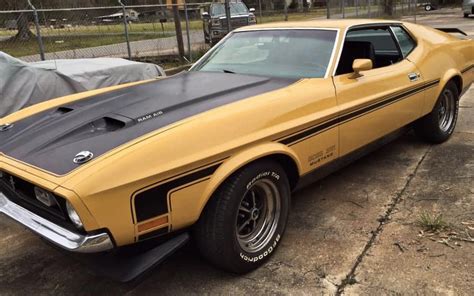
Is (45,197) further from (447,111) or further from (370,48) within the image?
(447,111)

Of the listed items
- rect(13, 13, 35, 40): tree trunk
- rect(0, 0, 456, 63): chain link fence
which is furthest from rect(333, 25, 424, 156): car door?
rect(13, 13, 35, 40): tree trunk

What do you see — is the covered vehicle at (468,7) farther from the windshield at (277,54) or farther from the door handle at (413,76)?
the windshield at (277,54)

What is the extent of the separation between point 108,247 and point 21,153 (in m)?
0.82

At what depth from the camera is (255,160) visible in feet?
9.03

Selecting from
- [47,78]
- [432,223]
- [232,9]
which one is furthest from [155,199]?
[232,9]

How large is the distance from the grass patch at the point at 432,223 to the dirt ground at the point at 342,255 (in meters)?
0.02

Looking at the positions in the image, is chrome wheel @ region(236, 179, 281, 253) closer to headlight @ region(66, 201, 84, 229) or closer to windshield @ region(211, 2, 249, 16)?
headlight @ region(66, 201, 84, 229)

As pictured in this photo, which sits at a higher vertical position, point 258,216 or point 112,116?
point 112,116

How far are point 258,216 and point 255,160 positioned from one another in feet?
1.46

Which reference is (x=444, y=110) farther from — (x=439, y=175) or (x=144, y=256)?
(x=144, y=256)

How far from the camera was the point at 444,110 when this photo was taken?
5.21 m

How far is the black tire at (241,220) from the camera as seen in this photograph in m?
2.56

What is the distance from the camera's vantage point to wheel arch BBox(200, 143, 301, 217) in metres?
2.50

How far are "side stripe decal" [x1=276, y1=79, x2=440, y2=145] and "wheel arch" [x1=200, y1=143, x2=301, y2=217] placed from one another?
83mm
